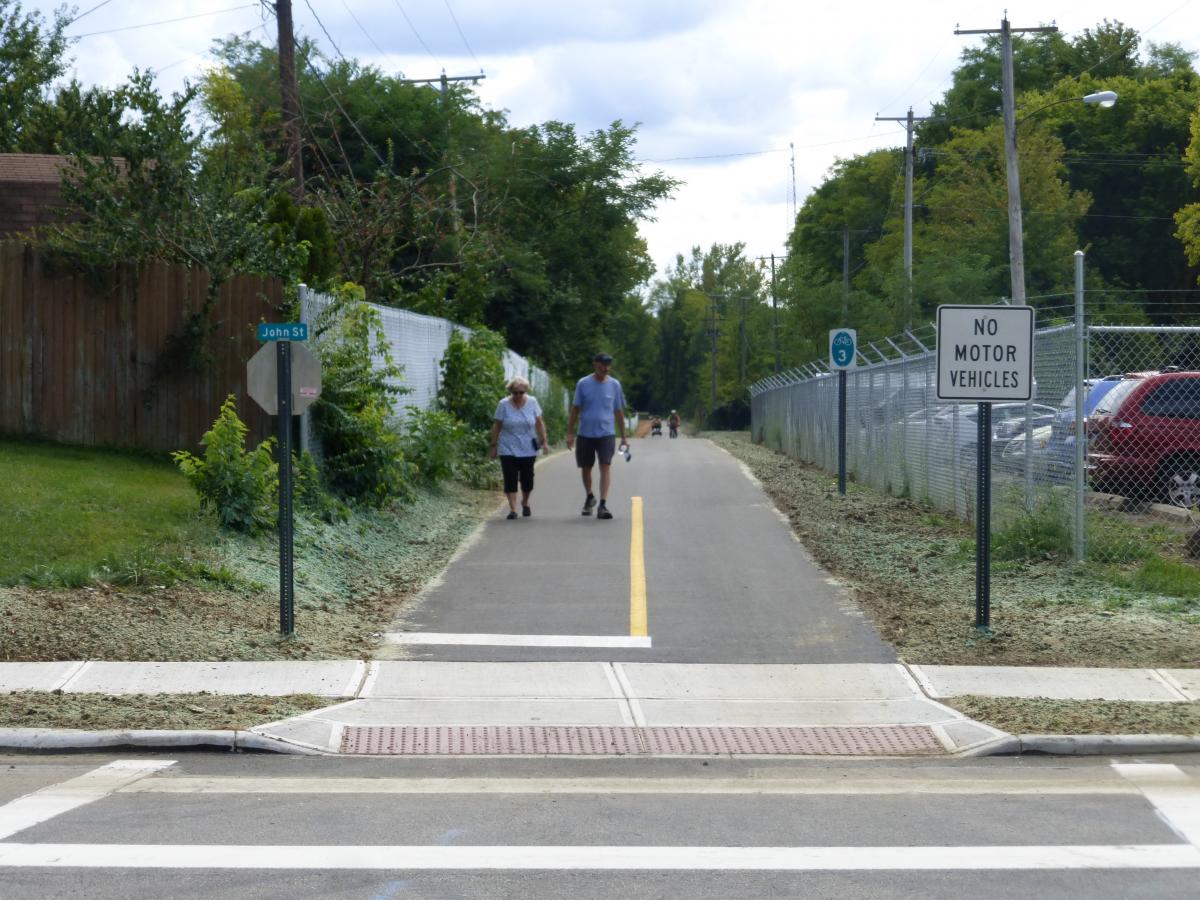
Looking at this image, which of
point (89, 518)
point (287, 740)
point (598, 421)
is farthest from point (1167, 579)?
point (89, 518)

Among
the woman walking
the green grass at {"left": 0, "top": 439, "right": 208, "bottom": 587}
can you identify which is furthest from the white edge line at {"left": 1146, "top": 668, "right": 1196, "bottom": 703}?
the woman walking

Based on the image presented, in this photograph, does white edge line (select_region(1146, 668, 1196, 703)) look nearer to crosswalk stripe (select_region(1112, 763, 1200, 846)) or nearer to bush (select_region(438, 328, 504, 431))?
crosswalk stripe (select_region(1112, 763, 1200, 846))

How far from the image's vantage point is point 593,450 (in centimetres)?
1677

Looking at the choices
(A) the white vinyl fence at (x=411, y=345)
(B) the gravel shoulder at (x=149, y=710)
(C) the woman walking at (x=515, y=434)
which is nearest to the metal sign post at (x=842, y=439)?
(C) the woman walking at (x=515, y=434)

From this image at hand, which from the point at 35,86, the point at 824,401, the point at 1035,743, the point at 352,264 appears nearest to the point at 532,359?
the point at 824,401

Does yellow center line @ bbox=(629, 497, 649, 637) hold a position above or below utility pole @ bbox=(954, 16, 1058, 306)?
below

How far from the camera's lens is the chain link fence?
1228 cm

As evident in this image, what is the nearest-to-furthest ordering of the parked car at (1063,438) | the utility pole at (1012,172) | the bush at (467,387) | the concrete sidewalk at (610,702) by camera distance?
the concrete sidewalk at (610,702) < the parked car at (1063,438) < the bush at (467,387) < the utility pole at (1012,172)

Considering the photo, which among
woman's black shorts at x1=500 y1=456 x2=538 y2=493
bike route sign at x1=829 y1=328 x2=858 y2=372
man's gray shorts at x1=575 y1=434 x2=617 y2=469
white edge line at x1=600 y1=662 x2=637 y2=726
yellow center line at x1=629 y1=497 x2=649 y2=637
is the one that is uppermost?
bike route sign at x1=829 y1=328 x2=858 y2=372

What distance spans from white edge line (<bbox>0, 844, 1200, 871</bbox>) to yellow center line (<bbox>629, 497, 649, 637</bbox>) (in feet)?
15.1

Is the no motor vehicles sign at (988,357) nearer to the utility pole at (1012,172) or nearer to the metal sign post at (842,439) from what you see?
the metal sign post at (842,439)

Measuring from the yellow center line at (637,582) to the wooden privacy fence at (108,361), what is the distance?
3.97 m

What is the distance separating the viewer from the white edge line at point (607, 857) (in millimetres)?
5520

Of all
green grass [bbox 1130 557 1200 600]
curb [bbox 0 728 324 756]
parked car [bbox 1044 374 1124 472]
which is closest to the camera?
curb [bbox 0 728 324 756]
